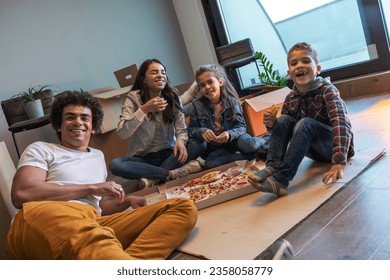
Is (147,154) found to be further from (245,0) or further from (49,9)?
(245,0)

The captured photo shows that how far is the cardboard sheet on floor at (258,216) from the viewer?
3.67 feet

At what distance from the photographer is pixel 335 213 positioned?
3.77 feet

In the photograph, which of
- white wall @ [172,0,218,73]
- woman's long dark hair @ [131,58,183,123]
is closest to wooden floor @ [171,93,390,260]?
woman's long dark hair @ [131,58,183,123]

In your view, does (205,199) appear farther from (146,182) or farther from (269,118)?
(146,182)

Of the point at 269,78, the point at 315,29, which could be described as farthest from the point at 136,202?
the point at 315,29

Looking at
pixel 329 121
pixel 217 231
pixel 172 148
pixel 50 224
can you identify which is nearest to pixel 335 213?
pixel 217 231

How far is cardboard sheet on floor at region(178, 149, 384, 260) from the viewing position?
112 centimetres

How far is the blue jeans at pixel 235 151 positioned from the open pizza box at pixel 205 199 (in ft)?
0.48

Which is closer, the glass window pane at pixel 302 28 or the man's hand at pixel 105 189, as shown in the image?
the man's hand at pixel 105 189

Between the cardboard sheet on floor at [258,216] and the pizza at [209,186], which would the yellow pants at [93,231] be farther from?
the pizza at [209,186]

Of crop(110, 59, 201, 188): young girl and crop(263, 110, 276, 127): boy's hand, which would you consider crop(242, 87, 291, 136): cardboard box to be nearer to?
crop(110, 59, 201, 188): young girl

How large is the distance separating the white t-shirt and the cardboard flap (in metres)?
1.24

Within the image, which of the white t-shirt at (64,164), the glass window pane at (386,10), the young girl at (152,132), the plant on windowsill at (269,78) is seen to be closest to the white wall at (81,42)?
the young girl at (152,132)

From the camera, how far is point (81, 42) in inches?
143
